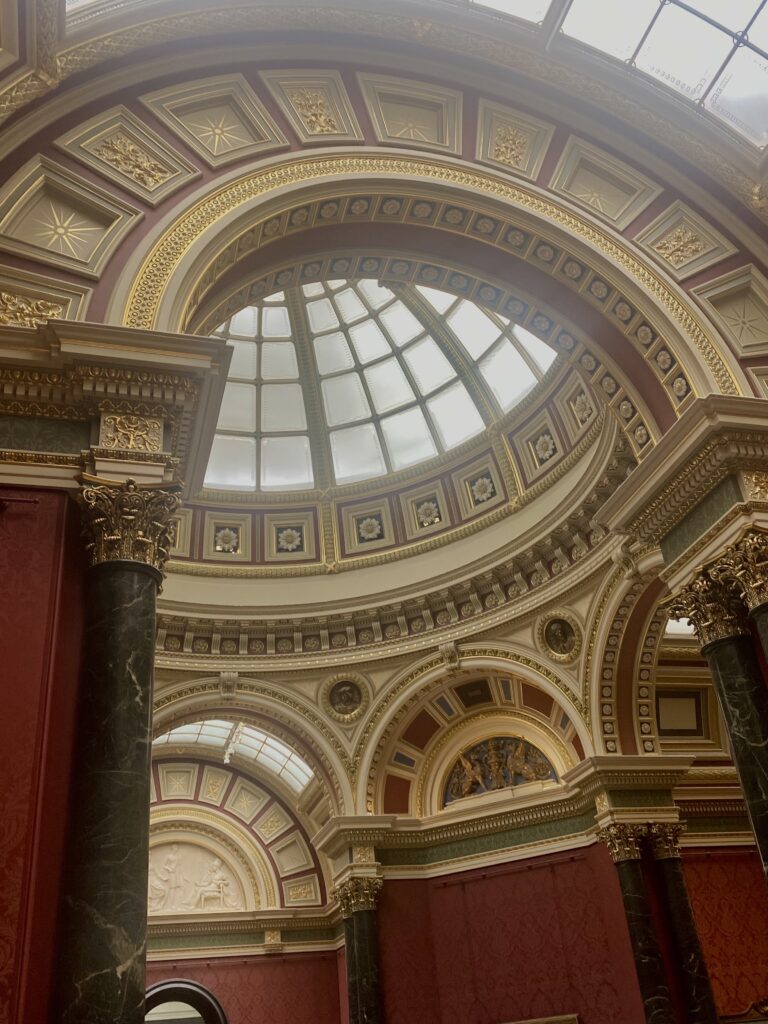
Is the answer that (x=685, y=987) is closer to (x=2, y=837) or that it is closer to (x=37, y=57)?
(x=2, y=837)

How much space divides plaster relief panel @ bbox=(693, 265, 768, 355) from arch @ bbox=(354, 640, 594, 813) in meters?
7.66

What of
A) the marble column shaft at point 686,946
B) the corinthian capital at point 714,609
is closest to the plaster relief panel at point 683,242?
the corinthian capital at point 714,609

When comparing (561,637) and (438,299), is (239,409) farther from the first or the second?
(561,637)

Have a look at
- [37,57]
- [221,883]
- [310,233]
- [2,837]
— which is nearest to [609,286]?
[310,233]

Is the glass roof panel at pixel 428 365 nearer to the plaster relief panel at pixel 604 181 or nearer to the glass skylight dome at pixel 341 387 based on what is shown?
the glass skylight dome at pixel 341 387

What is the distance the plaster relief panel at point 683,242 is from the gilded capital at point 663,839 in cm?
894

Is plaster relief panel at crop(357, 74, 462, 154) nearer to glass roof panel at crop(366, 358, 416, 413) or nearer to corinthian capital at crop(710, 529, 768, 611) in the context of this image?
corinthian capital at crop(710, 529, 768, 611)

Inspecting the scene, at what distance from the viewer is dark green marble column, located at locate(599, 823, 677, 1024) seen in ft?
41.4

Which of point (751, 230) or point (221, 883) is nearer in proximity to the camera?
point (751, 230)

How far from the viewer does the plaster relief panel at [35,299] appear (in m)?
7.36

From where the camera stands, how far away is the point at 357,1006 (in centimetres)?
1526

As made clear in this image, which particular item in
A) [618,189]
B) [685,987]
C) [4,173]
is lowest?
[685,987]

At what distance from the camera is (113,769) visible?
5641 millimetres

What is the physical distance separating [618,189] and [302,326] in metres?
8.74
